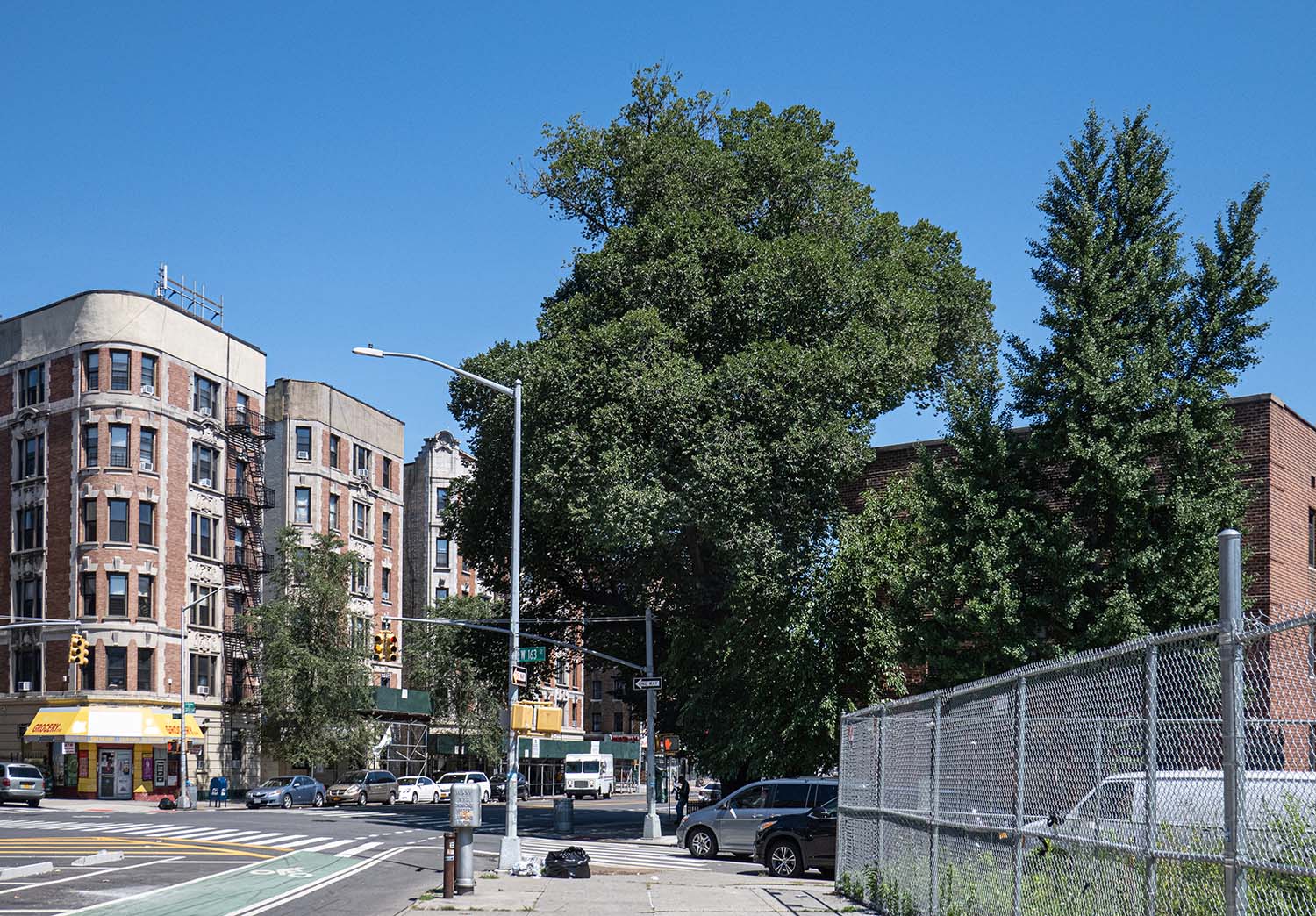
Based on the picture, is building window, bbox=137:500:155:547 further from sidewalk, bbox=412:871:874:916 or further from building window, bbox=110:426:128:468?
sidewalk, bbox=412:871:874:916

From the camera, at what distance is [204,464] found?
67.9m

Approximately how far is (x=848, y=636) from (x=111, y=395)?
40961mm

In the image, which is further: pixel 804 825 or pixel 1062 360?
pixel 1062 360

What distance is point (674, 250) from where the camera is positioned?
39406 millimetres

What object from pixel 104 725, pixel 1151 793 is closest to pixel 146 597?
pixel 104 725

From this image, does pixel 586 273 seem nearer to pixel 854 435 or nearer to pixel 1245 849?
pixel 854 435

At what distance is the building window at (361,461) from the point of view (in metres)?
79.6

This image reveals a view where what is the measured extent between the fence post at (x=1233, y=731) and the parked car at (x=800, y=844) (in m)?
19.4

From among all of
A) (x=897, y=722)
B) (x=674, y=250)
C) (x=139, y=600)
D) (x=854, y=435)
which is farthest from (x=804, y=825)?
(x=139, y=600)

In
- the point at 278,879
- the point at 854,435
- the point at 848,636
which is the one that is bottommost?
the point at 278,879

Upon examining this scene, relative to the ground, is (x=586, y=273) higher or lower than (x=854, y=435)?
higher

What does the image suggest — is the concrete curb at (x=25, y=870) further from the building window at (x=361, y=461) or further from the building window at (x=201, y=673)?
the building window at (x=361, y=461)

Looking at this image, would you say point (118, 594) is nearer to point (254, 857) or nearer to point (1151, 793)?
point (254, 857)

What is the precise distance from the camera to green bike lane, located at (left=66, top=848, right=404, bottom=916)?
17992 millimetres
